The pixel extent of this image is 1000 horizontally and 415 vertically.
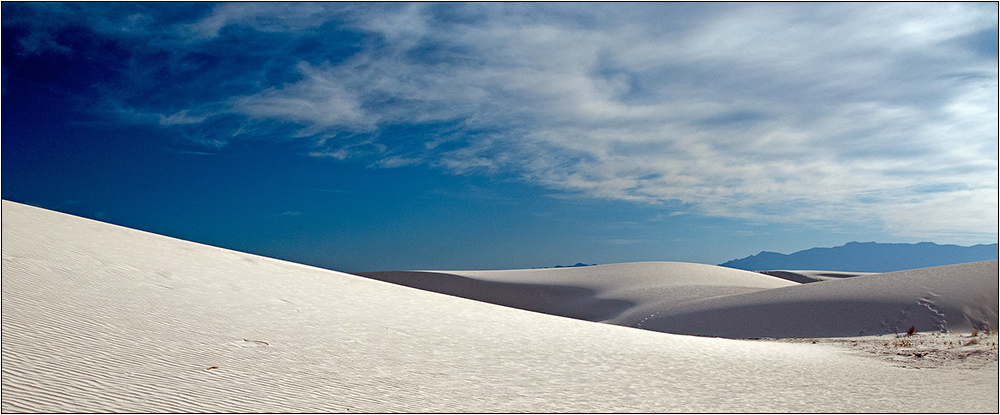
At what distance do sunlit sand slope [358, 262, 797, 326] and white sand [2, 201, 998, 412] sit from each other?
57.1 feet

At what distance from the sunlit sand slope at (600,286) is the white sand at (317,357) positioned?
57.1ft

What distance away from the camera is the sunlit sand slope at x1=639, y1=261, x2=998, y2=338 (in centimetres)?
1753

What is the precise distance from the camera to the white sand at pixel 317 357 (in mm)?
3914

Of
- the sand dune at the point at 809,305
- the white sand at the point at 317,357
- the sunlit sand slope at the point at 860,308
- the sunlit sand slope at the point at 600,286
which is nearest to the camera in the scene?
the white sand at the point at 317,357

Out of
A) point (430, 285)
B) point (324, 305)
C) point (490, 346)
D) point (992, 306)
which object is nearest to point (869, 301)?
point (992, 306)

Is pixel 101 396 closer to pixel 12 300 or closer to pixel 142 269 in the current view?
pixel 12 300

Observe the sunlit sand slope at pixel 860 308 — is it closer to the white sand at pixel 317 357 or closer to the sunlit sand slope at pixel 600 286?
the sunlit sand slope at pixel 600 286

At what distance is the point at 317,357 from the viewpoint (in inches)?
206

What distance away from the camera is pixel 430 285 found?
41.7 meters

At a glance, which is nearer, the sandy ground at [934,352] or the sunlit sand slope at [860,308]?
the sandy ground at [934,352]

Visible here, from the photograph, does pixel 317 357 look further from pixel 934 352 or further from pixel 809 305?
pixel 809 305

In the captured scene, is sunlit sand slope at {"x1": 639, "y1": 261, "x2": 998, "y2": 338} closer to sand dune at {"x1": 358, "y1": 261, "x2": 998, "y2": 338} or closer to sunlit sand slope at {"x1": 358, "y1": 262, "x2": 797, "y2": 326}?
sand dune at {"x1": 358, "y1": 261, "x2": 998, "y2": 338}

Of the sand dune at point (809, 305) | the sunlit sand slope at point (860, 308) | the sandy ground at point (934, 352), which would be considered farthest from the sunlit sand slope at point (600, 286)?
the sandy ground at point (934, 352)

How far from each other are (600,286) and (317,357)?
1220 inches
